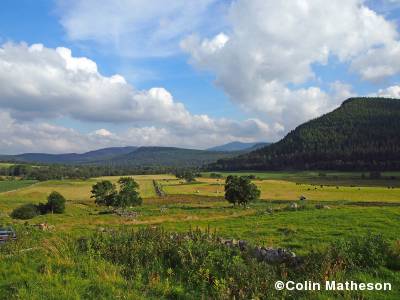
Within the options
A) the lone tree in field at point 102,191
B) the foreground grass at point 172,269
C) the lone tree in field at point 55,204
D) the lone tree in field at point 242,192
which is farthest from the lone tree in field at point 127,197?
the foreground grass at point 172,269

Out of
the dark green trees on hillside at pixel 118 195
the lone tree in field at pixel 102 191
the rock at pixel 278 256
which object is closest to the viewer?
the rock at pixel 278 256

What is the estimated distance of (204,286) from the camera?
1210 cm

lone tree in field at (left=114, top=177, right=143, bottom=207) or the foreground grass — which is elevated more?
the foreground grass

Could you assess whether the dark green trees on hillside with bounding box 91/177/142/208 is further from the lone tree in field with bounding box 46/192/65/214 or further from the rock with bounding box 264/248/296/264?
the rock with bounding box 264/248/296/264

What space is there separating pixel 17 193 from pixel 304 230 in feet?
454

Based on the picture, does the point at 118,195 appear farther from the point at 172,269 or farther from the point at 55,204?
the point at 172,269

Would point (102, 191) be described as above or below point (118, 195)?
above

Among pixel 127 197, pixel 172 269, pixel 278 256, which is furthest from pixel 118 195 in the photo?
pixel 278 256

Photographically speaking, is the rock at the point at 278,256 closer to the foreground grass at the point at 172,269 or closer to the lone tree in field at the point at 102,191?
the foreground grass at the point at 172,269

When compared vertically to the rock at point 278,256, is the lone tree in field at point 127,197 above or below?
below

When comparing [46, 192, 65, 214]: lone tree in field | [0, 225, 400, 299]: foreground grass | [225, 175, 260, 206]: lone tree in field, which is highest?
[0, 225, 400, 299]: foreground grass

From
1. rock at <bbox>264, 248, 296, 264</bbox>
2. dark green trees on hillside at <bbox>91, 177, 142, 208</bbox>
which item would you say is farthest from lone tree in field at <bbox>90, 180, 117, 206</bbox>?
rock at <bbox>264, 248, 296, 264</bbox>

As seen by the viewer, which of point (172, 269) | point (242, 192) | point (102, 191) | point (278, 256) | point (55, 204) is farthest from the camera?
point (102, 191)

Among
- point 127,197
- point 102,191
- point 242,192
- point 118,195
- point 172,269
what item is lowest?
point 127,197
